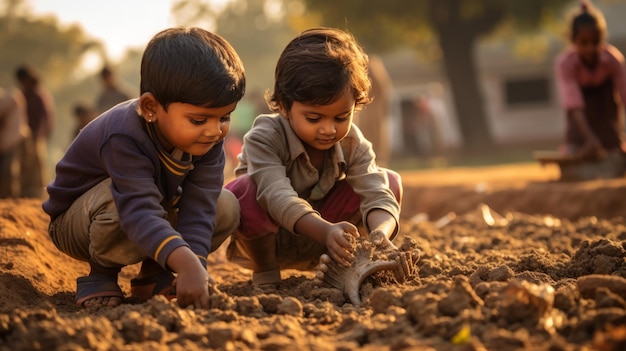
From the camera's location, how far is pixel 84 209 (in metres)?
3.54

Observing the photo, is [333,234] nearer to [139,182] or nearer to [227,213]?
[227,213]

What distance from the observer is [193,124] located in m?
3.32

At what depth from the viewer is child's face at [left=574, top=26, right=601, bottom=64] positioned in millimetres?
8555

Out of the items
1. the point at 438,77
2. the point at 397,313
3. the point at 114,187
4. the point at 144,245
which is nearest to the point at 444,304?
the point at 397,313

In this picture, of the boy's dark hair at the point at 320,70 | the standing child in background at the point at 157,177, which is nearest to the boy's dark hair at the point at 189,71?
the standing child in background at the point at 157,177

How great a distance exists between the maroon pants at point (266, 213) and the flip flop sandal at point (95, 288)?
2.31 ft

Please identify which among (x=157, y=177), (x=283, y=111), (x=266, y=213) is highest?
(x=283, y=111)

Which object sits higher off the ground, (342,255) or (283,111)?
(283,111)

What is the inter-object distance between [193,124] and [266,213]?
2.52 ft

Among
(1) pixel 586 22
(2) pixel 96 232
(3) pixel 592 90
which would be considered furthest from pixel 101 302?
(3) pixel 592 90

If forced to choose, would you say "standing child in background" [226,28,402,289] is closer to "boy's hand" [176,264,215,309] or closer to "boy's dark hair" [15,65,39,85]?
"boy's hand" [176,264,215,309]

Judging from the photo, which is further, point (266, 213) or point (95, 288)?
point (266, 213)

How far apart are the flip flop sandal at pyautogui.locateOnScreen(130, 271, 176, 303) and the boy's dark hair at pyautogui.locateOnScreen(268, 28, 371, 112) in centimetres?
93

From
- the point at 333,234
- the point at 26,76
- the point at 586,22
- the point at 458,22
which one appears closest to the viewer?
the point at 333,234
